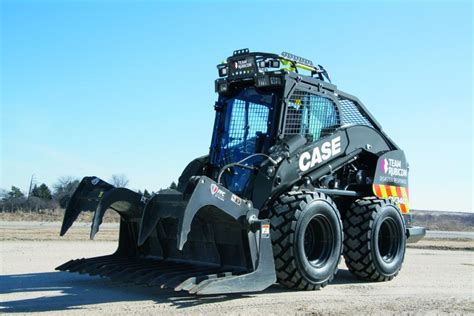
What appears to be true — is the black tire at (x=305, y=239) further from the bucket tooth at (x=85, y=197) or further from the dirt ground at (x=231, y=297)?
the bucket tooth at (x=85, y=197)

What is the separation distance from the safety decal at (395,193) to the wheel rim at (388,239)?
57 centimetres

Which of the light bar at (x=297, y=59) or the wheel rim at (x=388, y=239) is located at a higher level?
the light bar at (x=297, y=59)

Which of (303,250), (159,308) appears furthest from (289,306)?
(159,308)

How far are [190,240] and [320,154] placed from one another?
245 centimetres

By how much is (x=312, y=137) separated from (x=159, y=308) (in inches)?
155

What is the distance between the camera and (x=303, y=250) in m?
7.24

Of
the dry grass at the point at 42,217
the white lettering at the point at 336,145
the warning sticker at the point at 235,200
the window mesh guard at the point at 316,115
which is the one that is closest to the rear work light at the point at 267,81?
the window mesh guard at the point at 316,115

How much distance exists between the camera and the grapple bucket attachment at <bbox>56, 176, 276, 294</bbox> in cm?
632

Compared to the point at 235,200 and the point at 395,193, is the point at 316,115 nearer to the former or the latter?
the point at 395,193

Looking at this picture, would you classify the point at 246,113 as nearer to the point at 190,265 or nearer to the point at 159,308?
the point at 190,265

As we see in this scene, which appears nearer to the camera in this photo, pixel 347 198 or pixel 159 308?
pixel 159 308

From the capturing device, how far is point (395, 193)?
10.1 meters

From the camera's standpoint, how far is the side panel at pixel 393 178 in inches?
378

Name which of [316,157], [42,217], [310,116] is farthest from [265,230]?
[42,217]
